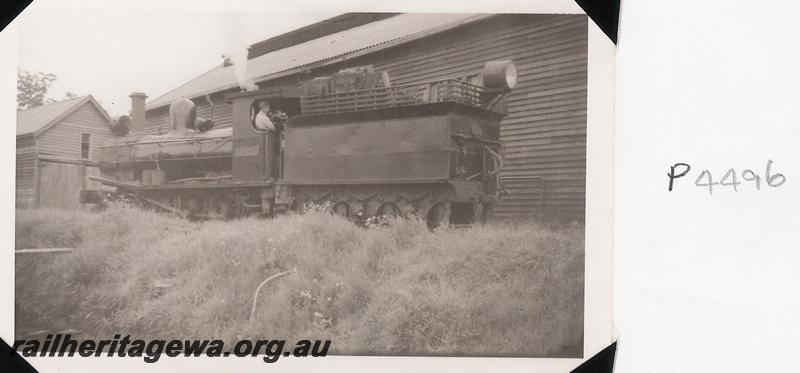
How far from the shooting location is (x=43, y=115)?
268 centimetres

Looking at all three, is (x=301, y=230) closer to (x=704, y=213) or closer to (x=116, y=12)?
(x=116, y=12)

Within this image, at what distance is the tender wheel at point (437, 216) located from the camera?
265cm

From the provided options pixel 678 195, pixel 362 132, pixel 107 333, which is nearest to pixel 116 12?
pixel 362 132

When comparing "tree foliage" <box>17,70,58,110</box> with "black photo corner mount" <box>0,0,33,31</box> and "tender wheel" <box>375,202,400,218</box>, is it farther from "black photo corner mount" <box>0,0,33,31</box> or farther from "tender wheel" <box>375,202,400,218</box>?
"tender wheel" <box>375,202,400,218</box>

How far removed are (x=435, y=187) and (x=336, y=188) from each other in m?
0.56

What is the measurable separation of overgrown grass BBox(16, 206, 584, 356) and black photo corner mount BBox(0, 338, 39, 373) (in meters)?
0.13

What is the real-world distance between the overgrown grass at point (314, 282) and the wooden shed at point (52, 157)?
0.36 ft

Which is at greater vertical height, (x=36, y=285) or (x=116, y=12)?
(x=116, y=12)

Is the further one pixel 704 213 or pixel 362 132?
pixel 362 132

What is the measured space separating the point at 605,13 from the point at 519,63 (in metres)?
0.54

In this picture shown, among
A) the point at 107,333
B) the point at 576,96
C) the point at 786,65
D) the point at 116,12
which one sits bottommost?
the point at 107,333

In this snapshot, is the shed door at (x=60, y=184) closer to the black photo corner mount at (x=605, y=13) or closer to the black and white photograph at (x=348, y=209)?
the black and white photograph at (x=348, y=209)

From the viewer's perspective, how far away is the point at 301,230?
2703mm

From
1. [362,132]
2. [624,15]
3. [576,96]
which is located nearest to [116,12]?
[362,132]
